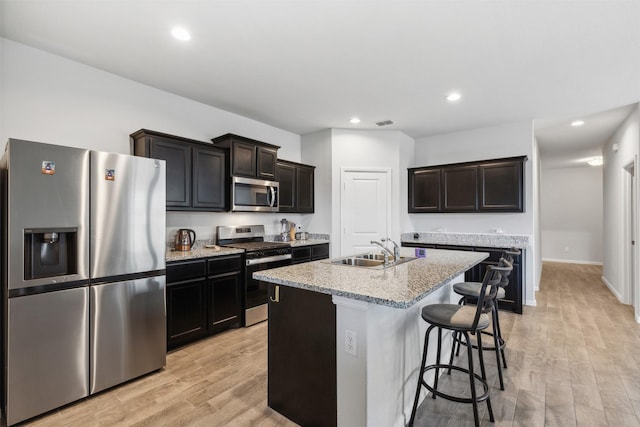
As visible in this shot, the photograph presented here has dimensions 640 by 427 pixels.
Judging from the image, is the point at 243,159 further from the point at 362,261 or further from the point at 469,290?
the point at 469,290

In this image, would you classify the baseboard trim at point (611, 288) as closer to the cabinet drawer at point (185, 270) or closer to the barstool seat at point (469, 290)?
the barstool seat at point (469, 290)

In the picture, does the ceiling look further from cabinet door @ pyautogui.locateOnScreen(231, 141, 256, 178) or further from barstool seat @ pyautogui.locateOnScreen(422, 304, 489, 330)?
barstool seat @ pyautogui.locateOnScreen(422, 304, 489, 330)

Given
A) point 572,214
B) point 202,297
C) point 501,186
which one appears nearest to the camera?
point 202,297

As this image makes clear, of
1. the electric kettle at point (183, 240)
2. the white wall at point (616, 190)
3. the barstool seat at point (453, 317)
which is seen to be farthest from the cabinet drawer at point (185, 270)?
the white wall at point (616, 190)

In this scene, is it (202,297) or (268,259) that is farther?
(268,259)

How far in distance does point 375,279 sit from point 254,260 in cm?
211

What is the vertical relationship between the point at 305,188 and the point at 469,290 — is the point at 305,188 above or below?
above

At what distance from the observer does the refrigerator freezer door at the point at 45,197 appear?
1.94m

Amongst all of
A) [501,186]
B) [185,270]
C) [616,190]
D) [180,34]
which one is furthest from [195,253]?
[616,190]

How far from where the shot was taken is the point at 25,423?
200cm

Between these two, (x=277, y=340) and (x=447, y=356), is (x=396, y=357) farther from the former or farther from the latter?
(x=447, y=356)

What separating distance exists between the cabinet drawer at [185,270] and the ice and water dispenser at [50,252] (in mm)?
834

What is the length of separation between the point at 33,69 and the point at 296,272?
2.86m

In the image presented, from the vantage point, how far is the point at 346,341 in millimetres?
1686
